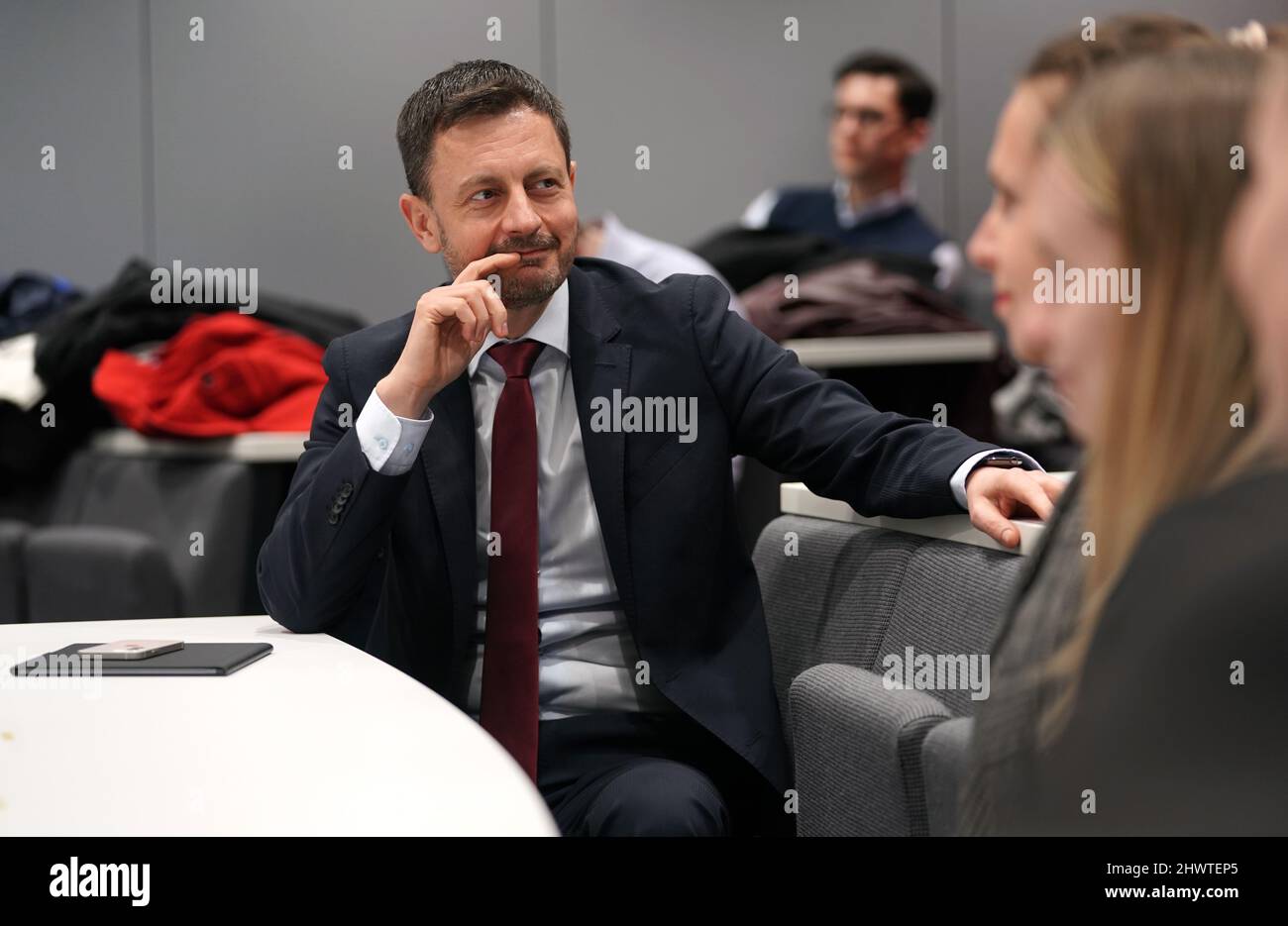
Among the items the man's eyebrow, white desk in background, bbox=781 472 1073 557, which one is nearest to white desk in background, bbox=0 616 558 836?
white desk in background, bbox=781 472 1073 557

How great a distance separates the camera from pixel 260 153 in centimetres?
425

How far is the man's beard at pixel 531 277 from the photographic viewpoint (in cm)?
160

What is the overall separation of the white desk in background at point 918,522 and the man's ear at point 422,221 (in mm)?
554

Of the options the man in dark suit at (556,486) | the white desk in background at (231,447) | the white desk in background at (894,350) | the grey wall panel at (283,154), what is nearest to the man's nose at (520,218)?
the man in dark suit at (556,486)

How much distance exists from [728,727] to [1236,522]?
3.21ft

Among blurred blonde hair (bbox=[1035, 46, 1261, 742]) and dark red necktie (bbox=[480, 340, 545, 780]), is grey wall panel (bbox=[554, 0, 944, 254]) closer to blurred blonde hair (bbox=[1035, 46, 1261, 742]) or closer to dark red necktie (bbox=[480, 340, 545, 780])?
dark red necktie (bbox=[480, 340, 545, 780])

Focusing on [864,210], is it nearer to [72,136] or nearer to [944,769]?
[72,136]

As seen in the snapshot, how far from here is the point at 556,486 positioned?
1.61 m

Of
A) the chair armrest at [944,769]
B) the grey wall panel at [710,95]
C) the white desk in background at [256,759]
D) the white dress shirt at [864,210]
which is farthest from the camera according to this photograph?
the grey wall panel at [710,95]

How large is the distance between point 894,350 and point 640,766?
5.66ft

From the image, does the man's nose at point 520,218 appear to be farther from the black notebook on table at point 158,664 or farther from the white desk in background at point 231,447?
the white desk in background at point 231,447

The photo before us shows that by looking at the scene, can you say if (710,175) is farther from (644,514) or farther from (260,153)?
(644,514)

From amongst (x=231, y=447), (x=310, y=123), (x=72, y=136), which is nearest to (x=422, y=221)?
(x=231, y=447)
